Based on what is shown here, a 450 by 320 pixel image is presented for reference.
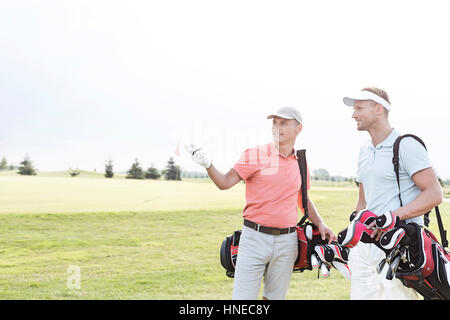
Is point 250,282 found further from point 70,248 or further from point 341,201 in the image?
point 341,201

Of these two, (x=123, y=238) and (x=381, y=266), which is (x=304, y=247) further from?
(x=123, y=238)

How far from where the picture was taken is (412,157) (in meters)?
3.14

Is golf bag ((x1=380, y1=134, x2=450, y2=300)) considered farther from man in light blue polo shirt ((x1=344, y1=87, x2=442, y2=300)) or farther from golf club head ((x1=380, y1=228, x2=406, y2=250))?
man in light blue polo shirt ((x1=344, y1=87, x2=442, y2=300))

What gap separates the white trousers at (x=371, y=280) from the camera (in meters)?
3.27

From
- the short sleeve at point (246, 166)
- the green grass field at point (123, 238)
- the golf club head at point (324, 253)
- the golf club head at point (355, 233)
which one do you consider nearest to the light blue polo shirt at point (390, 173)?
the golf club head at point (355, 233)

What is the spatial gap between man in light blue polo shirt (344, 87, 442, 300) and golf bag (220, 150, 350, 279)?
0.15 meters

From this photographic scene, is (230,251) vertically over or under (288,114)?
under

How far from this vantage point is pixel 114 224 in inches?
605

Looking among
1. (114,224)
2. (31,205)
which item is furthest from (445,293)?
(31,205)

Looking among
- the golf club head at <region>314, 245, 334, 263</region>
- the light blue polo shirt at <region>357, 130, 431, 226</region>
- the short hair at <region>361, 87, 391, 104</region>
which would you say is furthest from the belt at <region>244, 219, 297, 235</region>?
the short hair at <region>361, 87, 391, 104</region>

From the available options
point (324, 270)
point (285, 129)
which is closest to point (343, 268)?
point (324, 270)

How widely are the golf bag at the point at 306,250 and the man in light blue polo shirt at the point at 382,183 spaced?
0.15m

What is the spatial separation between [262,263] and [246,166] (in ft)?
2.63
